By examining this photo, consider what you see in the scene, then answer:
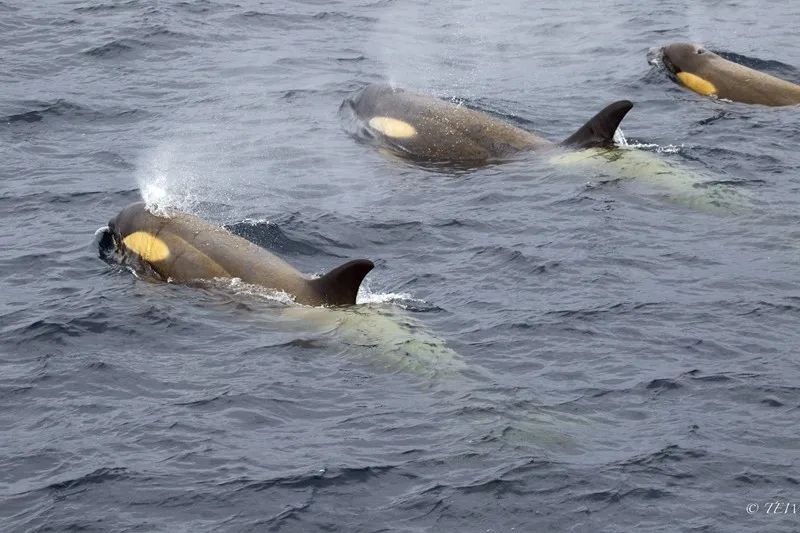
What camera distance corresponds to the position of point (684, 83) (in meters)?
25.9

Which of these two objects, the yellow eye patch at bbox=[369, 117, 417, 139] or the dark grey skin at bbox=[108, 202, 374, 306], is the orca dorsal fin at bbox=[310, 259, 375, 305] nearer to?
the dark grey skin at bbox=[108, 202, 374, 306]

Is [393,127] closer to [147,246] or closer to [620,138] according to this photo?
[620,138]

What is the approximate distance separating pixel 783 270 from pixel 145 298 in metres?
7.76

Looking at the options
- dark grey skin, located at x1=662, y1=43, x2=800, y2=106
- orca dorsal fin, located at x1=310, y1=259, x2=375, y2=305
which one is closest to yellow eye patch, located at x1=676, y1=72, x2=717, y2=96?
dark grey skin, located at x1=662, y1=43, x2=800, y2=106

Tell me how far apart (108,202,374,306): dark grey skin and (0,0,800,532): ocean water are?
0.98 feet

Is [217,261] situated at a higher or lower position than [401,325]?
higher

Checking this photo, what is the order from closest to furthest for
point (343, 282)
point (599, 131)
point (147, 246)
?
point (343, 282)
point (147, 246)
point (599, 131)

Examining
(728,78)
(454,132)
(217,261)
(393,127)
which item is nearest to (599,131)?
(454,132)

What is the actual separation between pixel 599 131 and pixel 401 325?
23.7 feet

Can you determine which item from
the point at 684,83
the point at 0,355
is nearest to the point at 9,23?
the point at 684,83

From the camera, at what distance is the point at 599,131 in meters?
21.1

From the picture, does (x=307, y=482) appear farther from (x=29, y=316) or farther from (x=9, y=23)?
(x=9, y=23)

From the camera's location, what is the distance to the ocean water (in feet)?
38.7

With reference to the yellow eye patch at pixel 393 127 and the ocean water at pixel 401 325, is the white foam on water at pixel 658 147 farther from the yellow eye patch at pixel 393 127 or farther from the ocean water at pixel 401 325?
the yellow eye patch at pixel 393 127
